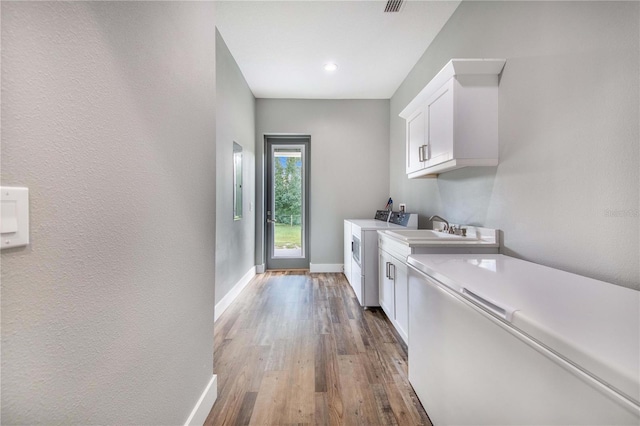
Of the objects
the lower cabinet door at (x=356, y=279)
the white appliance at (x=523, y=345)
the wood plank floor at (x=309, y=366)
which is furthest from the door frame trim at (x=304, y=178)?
the white appliance at (x=523, y=345)

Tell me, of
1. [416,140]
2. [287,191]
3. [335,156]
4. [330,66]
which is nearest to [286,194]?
[287,191]

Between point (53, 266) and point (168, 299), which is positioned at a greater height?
point (53, 266)

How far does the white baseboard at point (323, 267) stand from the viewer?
170 inches

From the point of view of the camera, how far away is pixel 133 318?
0.86 meters

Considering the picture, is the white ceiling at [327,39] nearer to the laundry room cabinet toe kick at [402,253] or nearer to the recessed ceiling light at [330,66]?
the recessed ceiling light at [330,66]

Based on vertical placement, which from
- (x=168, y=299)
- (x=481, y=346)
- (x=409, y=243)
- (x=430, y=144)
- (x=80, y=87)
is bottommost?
(x=481, y=346)

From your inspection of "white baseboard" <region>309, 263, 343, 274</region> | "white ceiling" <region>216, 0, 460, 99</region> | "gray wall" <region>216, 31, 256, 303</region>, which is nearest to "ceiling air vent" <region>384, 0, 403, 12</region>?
"white ceiling" <region>216, 0, 460, 99</region>

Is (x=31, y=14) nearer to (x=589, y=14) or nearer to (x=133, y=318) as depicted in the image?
(x=133, y=318)

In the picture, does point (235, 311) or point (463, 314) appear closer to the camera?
point (463, 314)

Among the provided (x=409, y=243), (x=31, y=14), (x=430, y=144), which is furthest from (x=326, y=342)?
(x=31, y=14)

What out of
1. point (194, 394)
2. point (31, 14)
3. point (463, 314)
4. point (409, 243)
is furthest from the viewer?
point (409, 243)

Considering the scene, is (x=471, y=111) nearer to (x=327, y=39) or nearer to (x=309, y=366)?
(x=327, y=39)

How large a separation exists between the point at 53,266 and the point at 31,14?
53cm

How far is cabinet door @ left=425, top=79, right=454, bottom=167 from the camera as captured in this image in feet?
6.04
